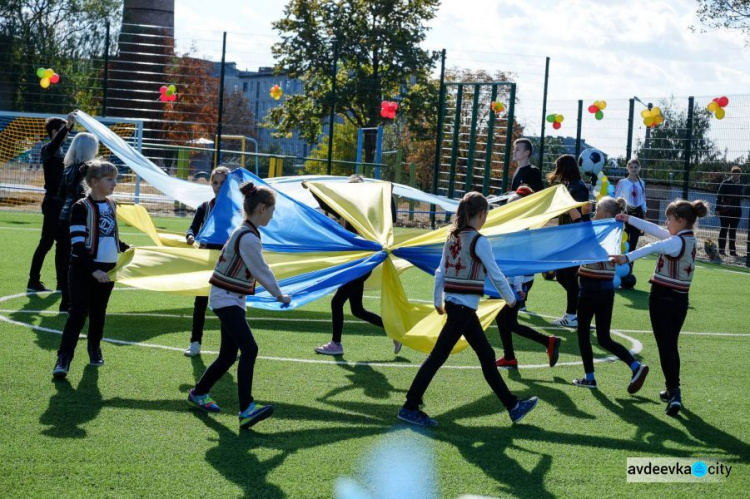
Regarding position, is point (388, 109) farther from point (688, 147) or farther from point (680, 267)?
point (680, 267)

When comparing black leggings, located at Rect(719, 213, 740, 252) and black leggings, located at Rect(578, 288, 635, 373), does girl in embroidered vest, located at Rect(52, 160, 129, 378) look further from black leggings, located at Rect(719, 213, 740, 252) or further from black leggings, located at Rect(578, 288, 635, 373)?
black leggings, located at Rect(719, 213, 740, 252)

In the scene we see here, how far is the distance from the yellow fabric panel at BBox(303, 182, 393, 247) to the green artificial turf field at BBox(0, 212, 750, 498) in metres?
1.24

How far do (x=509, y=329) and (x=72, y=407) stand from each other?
12.8 ft

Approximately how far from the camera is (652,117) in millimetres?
19594

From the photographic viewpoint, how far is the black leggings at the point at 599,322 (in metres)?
7.17

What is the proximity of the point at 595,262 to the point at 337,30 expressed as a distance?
81.0 feet

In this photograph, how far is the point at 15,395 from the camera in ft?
20.0

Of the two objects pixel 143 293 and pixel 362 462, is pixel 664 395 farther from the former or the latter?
pixel 143 293

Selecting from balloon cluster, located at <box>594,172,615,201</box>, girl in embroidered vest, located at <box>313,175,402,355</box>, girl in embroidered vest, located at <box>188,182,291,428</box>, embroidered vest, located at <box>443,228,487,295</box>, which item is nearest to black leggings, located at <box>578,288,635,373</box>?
embroidered vest, located at <box>443,228,487,295</box>


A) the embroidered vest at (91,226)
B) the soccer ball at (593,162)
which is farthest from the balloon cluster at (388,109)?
the embroidered vest at (91,226)

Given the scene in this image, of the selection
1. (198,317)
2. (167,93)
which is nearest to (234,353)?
(198,317)

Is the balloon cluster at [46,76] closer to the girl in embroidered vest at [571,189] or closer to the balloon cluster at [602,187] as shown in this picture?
the balloon cluster at [602,187]

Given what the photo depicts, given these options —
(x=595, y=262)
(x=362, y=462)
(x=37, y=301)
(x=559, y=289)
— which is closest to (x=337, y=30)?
(x=559, y=289)

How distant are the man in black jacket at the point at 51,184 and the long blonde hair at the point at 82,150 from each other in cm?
80
